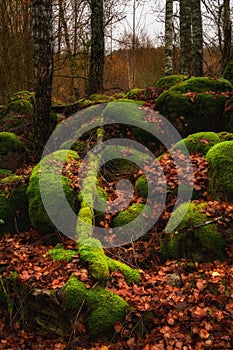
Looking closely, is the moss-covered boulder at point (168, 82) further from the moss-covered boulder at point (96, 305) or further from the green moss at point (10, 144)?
the moss-covered boulder at point (96, 305)

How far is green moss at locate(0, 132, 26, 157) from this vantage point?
857 cm

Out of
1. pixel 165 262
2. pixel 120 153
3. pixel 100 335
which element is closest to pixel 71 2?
pixel 120 153

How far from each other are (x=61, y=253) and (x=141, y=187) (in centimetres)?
205

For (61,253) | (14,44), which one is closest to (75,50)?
(14,44)

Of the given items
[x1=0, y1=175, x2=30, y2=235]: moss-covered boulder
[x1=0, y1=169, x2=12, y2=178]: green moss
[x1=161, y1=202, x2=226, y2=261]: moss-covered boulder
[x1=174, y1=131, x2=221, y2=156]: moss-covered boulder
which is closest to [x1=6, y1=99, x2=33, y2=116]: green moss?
[x1=0, y1=169, x2=12, y2=178]: green moss

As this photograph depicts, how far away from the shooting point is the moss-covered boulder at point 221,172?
214 inches

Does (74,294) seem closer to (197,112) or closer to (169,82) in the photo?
(197,112)

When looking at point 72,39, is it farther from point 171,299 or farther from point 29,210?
point 171,299

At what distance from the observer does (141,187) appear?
21.0ft

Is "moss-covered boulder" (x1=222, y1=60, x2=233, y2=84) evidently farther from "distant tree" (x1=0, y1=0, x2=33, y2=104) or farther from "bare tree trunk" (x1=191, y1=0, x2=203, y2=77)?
"distant tree" (x1=0, y1=0, x2=33, y2=104)

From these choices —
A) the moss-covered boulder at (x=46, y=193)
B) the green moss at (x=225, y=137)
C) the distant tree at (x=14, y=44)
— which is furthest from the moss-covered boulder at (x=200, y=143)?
the distant tree at (x=14, y=44)

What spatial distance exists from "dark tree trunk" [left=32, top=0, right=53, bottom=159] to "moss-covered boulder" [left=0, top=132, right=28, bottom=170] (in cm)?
61

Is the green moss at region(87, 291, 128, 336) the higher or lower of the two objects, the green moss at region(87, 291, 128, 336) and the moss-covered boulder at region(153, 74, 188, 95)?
the lower

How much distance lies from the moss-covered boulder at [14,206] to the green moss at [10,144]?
6.55ft
